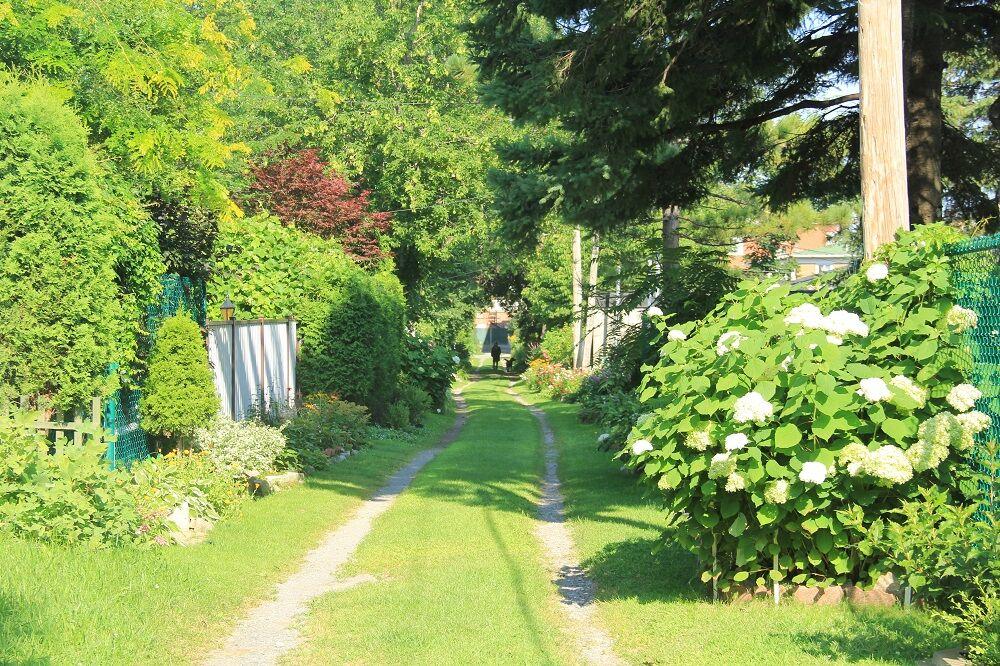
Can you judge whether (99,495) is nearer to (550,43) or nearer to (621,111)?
(621,111)

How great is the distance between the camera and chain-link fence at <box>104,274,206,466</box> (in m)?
11.9

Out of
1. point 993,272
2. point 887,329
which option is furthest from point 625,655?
point 993,272

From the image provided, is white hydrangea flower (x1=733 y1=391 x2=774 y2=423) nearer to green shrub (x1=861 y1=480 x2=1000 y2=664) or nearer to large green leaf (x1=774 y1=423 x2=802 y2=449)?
large green leaf (x1=774 y1=423 x2=802 y2=449)

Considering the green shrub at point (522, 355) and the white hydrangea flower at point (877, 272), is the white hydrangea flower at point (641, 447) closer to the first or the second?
the white hydrangea flower at point (877, 272)

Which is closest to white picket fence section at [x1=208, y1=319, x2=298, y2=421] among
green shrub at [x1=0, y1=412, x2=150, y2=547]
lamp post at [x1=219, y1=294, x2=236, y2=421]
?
lamp post at [x1=219, y1=294, x2=236, y2=421]

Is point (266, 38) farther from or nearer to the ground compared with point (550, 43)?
farther from the ground

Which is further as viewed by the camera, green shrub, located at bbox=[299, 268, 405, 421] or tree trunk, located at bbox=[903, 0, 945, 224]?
green shrub, located at bbox=[299, 268, 405, 421]

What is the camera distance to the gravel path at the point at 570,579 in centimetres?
719

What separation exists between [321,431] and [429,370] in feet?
44.5

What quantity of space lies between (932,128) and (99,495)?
10386 mm

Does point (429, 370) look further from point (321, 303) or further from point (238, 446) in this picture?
point (238, 446)

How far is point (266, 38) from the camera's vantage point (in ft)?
179

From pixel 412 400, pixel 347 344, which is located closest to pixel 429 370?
pixel 412 400

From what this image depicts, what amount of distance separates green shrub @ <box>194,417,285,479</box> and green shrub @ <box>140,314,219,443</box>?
69 cm
